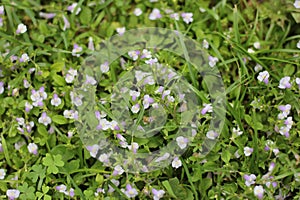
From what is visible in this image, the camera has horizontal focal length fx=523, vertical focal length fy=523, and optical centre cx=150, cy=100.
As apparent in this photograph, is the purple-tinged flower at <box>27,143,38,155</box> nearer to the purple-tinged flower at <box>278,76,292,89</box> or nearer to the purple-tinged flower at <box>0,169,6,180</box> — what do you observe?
the purple-tinged flower at <box>0,169,6,180</box>

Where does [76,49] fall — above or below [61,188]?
above

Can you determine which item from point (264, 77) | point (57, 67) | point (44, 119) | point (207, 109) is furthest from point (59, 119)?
point (264, 77)

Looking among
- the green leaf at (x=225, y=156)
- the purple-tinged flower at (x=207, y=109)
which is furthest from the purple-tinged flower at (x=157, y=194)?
the purple-tinged flower at (x=207, y=109)

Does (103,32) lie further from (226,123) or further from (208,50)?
(226,123)

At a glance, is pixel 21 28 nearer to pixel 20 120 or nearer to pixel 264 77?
pixel 20 120

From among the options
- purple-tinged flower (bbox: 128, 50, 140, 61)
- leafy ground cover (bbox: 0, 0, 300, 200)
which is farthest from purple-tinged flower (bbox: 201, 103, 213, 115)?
purple-tinged flower (bbox: 128, 50, 140, 61)

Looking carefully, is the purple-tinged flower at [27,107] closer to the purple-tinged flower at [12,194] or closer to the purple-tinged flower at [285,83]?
the purple-tinged flower at [12,194]

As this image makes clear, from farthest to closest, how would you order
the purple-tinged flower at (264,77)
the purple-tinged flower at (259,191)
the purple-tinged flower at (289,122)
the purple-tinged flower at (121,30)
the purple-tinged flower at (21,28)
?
the purple-tinged flower at (121,30), the purple-tinged flower at (21,28), the purple-tinged flower at (264,77), the purple-tinged flower at (289,122), the purple-tinged flower at (259,191)
